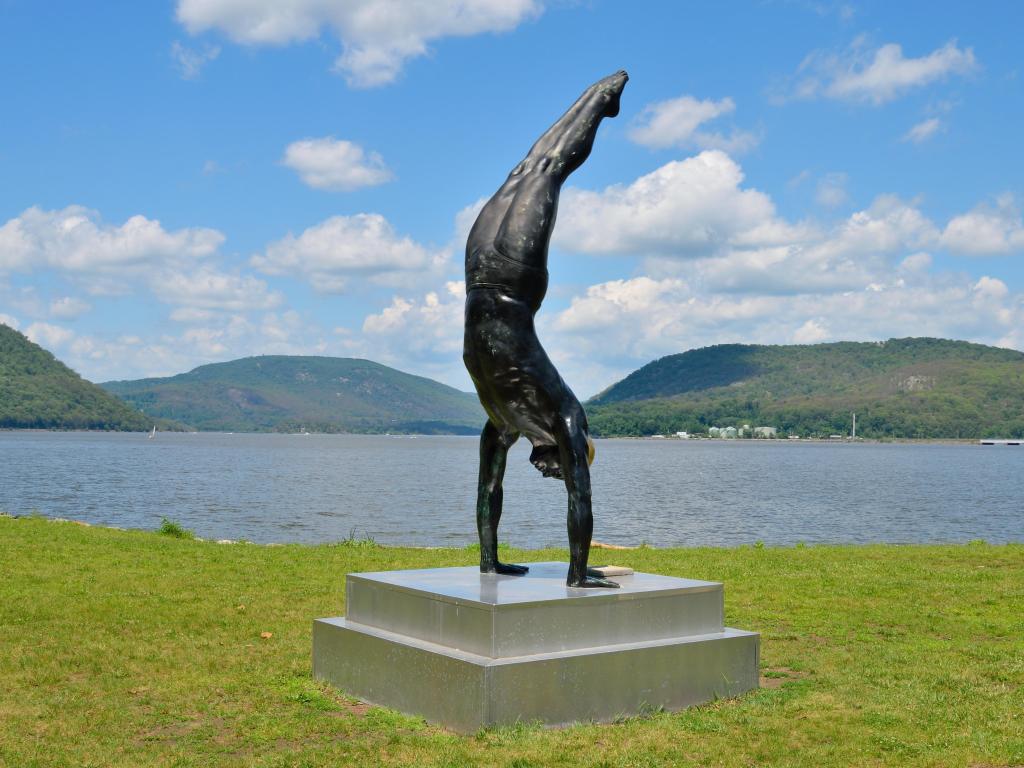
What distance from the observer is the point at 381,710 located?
841 centimetres

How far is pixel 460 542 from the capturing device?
110ft

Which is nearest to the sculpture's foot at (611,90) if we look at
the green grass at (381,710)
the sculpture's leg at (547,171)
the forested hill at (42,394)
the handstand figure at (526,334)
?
the sculpture's leg at (547,171)

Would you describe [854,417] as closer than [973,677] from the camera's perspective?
No

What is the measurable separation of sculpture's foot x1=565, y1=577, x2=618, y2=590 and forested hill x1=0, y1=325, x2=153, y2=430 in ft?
629

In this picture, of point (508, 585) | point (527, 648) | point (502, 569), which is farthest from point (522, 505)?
point (527, 648)

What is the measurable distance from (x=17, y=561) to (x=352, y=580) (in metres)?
9.10

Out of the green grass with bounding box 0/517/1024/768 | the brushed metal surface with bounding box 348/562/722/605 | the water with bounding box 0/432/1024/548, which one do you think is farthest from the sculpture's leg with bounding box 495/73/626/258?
the water with bounding box 0/432/1024/548

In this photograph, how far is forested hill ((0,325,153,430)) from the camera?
Result: 181 m

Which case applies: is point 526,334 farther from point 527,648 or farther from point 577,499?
point 527,648

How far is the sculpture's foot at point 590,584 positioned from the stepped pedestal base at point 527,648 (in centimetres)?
16

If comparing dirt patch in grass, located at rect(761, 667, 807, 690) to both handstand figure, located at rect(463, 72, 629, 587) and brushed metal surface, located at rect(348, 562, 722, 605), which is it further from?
handstand figure, located at rect(463, 72, 629, 587)

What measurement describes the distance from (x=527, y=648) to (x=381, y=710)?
144 cm

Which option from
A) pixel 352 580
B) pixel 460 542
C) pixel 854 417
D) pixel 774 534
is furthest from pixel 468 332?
pixel 854 417

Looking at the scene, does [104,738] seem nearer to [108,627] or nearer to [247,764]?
[247,764]
